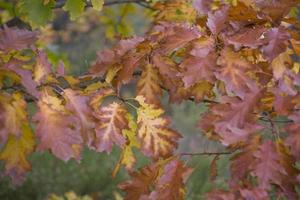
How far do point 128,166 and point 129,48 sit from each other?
534mm

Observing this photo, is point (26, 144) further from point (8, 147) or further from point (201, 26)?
point (201, 26)

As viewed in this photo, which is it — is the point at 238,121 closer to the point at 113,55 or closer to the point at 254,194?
the point at 254,194

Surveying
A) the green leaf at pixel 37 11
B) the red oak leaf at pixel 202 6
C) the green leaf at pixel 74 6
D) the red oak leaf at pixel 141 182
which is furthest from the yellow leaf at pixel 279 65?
the green leaf at pixel 37 11

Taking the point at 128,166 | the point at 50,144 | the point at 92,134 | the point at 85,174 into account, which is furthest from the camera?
the point at 85,174

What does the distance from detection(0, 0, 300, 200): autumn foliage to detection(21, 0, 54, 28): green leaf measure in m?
0.33

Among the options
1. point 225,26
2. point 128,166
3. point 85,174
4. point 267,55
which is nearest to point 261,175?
point 267,55

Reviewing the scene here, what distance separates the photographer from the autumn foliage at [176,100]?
56.4 inches

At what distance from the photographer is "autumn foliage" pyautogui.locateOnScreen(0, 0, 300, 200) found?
1433mm

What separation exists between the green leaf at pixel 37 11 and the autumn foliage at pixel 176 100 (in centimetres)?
33

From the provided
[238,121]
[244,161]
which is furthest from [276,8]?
[244,161]

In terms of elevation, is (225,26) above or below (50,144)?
above

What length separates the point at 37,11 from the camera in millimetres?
2062

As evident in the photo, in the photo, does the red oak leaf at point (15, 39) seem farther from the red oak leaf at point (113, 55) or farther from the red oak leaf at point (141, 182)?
the red oak leaf at point (141, 182)

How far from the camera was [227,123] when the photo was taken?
1.48m
